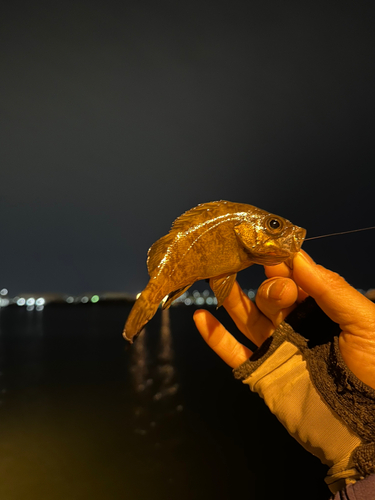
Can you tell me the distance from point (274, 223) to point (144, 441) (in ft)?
32.1

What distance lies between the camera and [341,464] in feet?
8.15

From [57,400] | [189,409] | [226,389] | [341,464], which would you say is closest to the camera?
[341,464]

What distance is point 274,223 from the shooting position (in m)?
2.98

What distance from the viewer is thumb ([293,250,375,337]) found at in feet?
8.30

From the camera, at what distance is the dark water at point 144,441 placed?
792 cm

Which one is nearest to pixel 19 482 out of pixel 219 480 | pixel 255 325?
pixel 219 480

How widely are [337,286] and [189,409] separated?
1218cm

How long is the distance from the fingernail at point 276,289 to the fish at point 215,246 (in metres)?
0.22

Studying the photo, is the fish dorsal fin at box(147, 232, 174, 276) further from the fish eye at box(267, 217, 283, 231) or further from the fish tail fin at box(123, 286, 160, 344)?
the fish eye at box(267, 217, 283, 231)

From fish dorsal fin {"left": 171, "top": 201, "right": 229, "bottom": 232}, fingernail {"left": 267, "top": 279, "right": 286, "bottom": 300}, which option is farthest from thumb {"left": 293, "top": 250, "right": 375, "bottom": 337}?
fish dorsal fin {"left": 171, "top": 201, "right": 229, "bottom": 232}

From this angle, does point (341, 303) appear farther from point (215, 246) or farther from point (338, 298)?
point (215, 246)

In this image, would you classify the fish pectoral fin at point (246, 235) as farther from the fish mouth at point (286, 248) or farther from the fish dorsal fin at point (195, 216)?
the fish dorsal fin at point (195, 216)

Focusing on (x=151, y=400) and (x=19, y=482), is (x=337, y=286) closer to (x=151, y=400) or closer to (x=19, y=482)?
(x=19, y=482)

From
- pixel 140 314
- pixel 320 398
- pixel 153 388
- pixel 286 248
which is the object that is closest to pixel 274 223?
pixel 286 248
